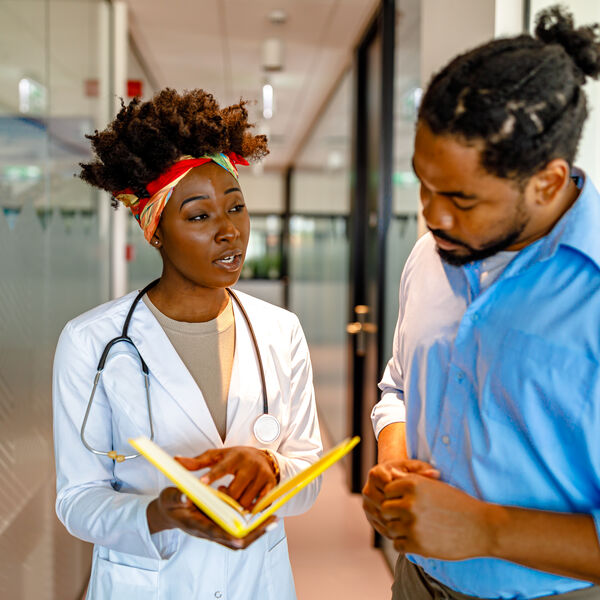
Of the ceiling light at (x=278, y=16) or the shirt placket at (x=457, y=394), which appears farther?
the ceiling light at (x=278, y=16)

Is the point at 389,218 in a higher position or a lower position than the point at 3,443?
higher

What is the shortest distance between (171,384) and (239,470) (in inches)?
10.6

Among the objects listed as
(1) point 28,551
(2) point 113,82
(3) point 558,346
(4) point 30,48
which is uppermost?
(2) point 113,82

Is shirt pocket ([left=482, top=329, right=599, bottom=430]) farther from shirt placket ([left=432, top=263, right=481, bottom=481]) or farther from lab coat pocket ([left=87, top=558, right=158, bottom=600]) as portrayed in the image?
lab coat pocket ([left=87, top=558, right=158, bottom=600])

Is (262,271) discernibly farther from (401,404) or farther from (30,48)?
(401,404)

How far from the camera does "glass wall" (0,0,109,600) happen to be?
1.82m

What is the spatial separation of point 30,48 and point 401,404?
171cm

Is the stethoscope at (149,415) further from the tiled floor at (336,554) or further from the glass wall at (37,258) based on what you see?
the tiled floor at (336,554)

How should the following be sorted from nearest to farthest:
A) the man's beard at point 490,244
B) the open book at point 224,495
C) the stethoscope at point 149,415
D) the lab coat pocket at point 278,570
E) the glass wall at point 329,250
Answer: the open book at point 224,495 → the man's beard at point 490,244 → the stethoscope at point 149,415 → the lab coat pocket at point 278,570 → the glass wall at point 329,250

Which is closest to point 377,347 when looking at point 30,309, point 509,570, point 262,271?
point 30,309

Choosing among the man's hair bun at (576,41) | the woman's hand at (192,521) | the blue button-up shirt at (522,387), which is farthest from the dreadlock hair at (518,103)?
the woman's hand at (192,521)

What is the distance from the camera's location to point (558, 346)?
3.03ft

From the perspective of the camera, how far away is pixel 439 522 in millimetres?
925

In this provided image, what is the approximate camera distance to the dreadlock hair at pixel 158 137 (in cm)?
129
